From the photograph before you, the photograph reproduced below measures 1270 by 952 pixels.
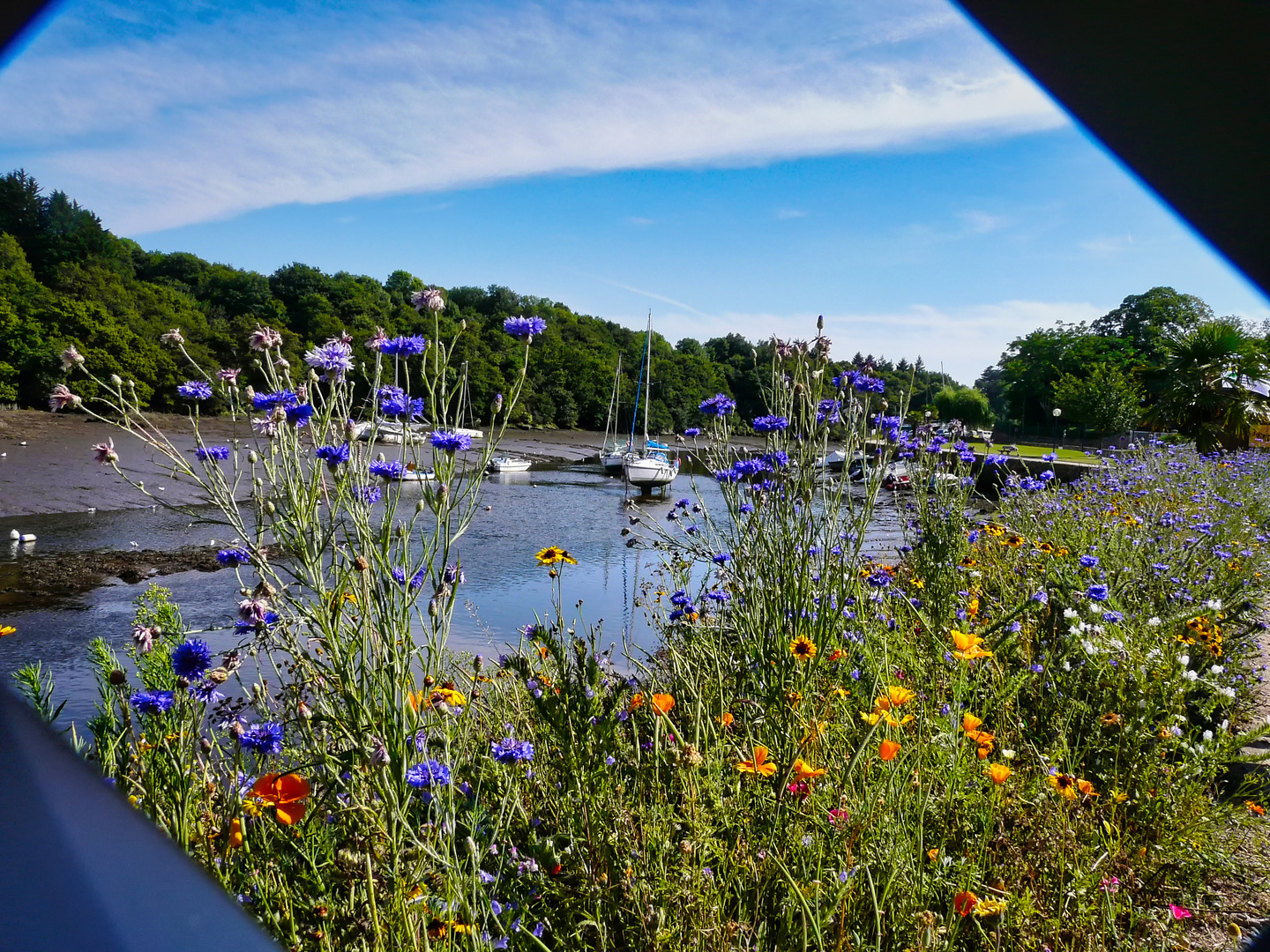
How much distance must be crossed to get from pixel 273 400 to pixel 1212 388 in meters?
18.9

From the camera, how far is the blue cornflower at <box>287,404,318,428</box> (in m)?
1.79

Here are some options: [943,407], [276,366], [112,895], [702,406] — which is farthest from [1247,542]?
[943,407]

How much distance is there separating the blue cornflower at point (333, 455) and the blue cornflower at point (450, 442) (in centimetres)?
20

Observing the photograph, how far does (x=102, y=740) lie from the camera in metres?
1.91

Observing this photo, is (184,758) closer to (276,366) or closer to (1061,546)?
(276,366)

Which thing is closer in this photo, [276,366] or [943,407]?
[276,366]

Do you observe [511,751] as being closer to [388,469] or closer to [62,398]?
[388,469]

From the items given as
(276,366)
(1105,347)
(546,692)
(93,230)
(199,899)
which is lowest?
(546,692)

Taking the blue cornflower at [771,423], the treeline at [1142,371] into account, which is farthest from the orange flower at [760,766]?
the treeline at [1142,371]

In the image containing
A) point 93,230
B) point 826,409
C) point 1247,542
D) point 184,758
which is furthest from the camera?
point 93,230

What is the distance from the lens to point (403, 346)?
78.6 inches

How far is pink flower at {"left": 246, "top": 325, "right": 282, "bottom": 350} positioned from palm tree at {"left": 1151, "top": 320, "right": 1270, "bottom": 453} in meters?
17.1

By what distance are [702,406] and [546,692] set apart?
178 cm

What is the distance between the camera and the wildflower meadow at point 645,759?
1.41 meters
